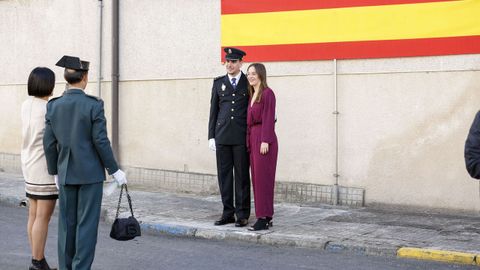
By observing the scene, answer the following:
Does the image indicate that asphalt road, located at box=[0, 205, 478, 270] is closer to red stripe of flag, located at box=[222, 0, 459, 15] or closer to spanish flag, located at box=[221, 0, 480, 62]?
spanish flag, located at box=[221, 0, 480, 62]

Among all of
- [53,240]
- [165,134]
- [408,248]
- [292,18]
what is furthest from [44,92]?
[165,134]

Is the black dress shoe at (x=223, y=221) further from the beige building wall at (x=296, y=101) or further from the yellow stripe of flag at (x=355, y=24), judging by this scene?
the yellow stripe of flag at (x=355, y=24)

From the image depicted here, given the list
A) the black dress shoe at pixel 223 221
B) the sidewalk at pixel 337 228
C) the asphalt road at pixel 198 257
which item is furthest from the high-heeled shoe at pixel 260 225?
the black dress shoe at pixel 223 221

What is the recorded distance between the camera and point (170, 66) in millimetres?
12227

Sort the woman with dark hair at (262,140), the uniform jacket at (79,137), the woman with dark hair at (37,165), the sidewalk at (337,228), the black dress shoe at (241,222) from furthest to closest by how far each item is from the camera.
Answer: the black dress shoe at (241,222) → the woman with dark hair at (262,140) → the sidewalk at (337,228) → the woman with dark hair at (37,165) → the uniform jacket at (79,137)

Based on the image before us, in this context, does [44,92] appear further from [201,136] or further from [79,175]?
[201,136]


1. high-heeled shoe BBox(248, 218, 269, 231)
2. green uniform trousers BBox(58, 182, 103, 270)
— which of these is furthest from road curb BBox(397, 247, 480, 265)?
green uniform trousers BBox(58, 182, 103, 270)

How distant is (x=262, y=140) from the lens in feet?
28.5

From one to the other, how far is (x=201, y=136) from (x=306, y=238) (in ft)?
13.2

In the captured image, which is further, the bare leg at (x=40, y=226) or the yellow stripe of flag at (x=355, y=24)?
the yellow stripe of flag at (x=355, y=24)

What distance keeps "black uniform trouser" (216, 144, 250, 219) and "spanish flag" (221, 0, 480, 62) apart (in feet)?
7.49

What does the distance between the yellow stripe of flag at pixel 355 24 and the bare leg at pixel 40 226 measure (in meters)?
5.14

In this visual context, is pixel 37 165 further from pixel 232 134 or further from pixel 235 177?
pixel 235 177

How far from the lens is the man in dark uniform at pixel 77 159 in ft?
20.0
